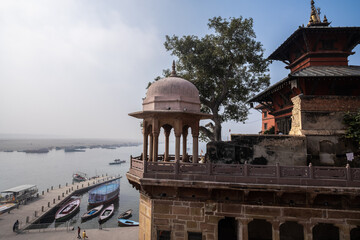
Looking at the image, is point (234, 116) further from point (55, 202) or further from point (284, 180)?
point (55, 202)

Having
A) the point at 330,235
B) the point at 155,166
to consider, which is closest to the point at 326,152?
the point at 330,235

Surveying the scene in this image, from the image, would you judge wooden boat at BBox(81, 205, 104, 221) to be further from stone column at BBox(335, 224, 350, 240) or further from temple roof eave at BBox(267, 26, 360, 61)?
stone column at BBox(335, 224, 350, 240)

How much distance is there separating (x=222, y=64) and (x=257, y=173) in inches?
495

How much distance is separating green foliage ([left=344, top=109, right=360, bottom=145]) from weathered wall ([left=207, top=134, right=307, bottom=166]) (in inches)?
96.9

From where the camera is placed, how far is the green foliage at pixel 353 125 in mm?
10953

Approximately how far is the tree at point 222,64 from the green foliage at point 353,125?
383 inches

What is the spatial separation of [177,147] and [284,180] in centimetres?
519

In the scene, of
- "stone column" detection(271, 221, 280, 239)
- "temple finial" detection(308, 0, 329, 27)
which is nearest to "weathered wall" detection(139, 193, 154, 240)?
"stone column" detection(271, 221, 280, 239)

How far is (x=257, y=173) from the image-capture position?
934cm

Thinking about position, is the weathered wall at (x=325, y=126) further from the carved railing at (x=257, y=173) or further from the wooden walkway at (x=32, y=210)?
the wooden walkway at (x=32, y=210)

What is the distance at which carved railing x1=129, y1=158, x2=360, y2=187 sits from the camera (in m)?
8.84

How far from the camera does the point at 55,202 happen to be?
3716cm

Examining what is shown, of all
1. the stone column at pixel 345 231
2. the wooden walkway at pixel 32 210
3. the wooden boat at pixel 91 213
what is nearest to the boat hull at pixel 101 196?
the wooden boat at pixel 91 213

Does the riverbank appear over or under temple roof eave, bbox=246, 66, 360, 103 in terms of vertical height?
under
